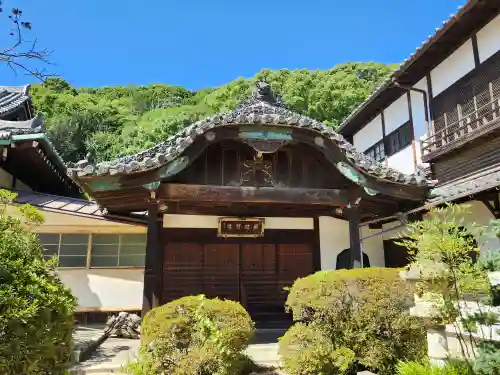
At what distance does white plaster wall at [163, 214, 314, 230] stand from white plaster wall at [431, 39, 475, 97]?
658 cm

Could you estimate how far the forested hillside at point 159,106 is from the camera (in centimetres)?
3466

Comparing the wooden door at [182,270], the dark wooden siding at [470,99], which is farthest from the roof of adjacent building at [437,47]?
the wooden door at [182,270]

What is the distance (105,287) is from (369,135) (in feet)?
43.1

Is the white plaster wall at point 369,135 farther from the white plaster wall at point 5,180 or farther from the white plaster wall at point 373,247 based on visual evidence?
the white plaster wall at point 5,180

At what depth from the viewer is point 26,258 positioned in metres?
3.52

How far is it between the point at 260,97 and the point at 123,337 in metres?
7.27

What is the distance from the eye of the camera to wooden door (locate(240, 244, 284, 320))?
1052cm

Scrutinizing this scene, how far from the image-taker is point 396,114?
15.6m

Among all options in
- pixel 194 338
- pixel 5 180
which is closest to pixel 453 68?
pixel 194 338

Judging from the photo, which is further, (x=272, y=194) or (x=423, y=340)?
(x=272, y=194)

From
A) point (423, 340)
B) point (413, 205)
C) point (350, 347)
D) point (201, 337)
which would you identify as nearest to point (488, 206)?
point (413, 205)

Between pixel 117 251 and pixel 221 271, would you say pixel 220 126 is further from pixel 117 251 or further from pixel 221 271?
pixel 117 251

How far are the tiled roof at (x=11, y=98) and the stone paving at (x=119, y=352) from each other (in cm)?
986

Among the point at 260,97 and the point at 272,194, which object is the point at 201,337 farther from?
the point at 260,97
